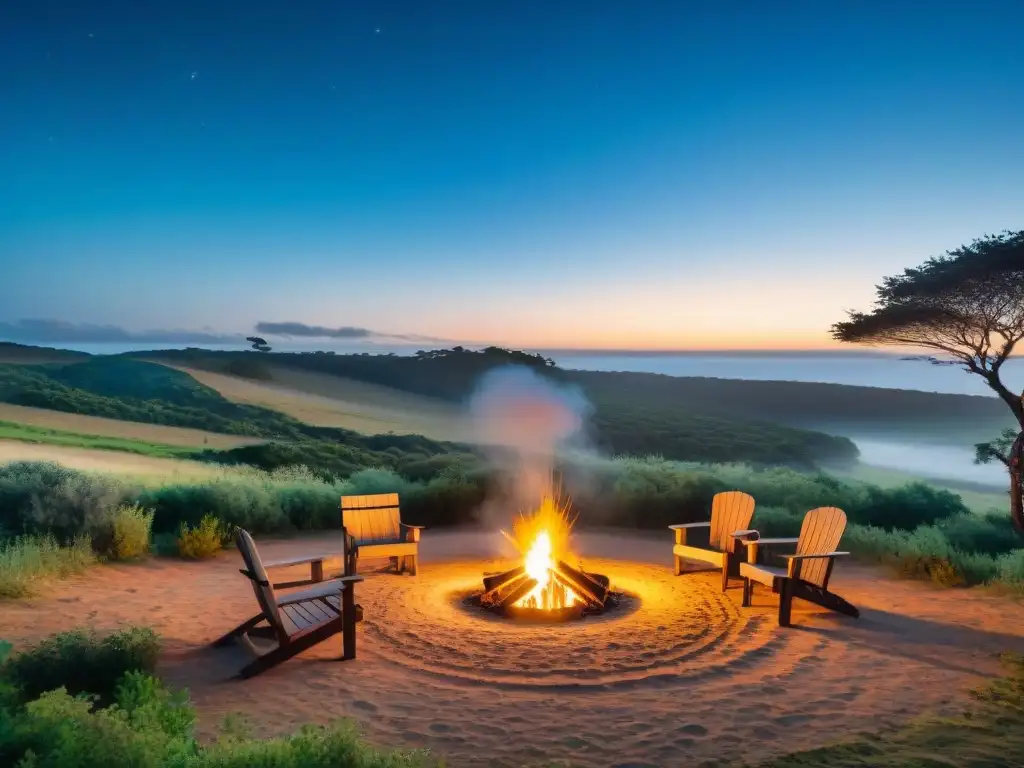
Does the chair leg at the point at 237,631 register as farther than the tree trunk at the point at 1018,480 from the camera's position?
No

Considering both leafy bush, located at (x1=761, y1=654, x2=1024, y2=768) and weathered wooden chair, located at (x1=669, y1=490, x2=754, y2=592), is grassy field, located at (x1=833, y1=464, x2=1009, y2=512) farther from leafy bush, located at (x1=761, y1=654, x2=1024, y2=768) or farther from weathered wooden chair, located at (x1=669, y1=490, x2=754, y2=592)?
leafy bush, located at (x1=761, y1=654, x2=1024, y2=768)

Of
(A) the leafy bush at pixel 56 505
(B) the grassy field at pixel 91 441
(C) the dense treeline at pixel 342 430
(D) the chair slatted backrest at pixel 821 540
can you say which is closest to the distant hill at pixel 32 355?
(C) the dense treeline at pixel 342 430

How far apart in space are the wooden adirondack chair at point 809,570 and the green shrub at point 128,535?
20.9 feet

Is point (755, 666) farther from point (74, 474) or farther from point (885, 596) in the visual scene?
point (74, 474)

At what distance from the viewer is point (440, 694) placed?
15.8 ft

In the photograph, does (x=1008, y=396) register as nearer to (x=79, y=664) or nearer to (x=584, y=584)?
(x=584, y=584)

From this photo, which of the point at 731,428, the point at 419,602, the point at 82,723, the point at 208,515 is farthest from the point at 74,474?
the point at 731,428

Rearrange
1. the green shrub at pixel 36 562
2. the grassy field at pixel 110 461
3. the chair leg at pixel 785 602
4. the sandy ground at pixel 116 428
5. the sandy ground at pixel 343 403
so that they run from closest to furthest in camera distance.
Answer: the chair leg at pixel 785 602 → the green shrub at pixel 36 562 → the grassy field at pixel 110 461 → the sandy ground at pixel 116 428 → the sandy ground at pixel 343 403

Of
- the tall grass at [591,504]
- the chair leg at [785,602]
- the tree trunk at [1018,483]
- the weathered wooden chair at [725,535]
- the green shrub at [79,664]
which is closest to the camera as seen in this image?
the green shrub at [79,664]

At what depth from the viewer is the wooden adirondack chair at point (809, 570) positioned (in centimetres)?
646

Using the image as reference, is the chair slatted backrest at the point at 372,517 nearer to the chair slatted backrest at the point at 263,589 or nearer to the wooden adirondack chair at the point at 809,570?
the chair slatted backrest at the point at 263,589

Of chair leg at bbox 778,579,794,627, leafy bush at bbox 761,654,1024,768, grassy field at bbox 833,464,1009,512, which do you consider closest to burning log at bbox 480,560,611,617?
chair leg at bbox 778,579,794,627

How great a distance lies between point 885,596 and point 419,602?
14.6 ft

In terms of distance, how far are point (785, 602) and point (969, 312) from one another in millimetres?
5898
